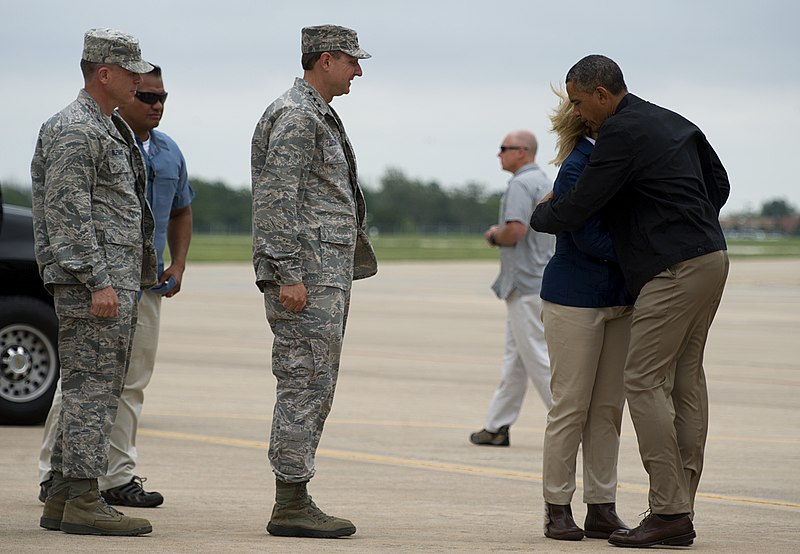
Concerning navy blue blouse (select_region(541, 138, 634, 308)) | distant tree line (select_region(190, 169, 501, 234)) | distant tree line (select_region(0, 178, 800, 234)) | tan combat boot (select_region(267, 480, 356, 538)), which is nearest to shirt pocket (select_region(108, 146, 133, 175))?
tan combat boot (select_region(267, 480, 356, 538))

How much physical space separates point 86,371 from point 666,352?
8.32ft

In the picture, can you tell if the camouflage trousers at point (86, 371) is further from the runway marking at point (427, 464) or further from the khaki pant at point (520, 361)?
the khaki pant at point (520, 361)

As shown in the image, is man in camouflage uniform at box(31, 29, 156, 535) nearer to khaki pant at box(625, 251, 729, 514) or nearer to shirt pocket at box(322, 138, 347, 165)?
shirt pocket at box(322, 138, 347, 165)

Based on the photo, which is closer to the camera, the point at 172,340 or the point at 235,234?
the point at 172,340

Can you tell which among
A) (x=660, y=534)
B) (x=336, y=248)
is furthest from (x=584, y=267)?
(x=660, y=534)

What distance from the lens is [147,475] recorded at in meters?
8.08

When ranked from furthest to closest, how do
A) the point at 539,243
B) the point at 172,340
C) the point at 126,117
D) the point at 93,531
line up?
the point at 172,340
the point at 539,243
the point at 126,117
the point at 93,531

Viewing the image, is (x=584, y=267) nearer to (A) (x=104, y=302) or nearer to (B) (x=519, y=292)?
(A) (x=104, y=302)

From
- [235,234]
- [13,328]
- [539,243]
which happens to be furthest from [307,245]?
[235,234]

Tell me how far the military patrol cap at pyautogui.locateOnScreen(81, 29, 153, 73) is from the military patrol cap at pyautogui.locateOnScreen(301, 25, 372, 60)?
0.73 metres

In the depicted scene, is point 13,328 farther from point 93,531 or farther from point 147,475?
point 93,531

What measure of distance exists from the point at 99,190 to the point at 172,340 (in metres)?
11.4

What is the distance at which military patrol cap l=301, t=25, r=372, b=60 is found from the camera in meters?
6.22

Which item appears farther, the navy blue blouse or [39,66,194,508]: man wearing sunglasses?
[39,66,194,508]: man wearing sunglasses
